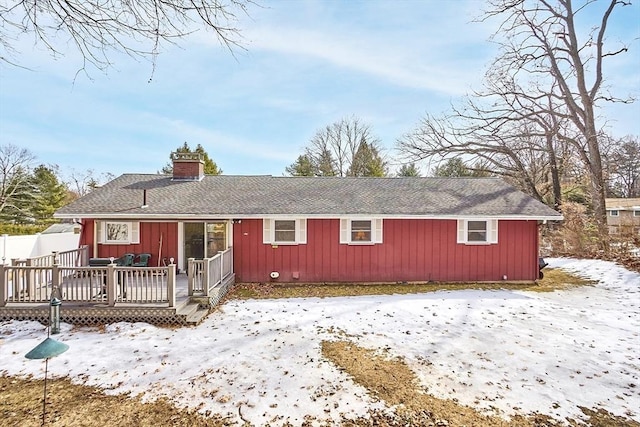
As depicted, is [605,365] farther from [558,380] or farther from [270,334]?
[270,334]

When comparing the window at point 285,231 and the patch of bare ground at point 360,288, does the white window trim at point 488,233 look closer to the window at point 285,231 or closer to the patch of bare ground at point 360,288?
the patch of bare ground at point 360,288

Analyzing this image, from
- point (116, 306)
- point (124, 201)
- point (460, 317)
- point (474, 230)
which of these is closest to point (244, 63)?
point (116, 306)

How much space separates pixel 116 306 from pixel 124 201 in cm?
509

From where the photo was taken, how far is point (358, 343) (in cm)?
609

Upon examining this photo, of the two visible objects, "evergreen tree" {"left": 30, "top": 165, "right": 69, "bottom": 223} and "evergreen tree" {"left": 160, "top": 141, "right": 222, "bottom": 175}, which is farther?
"evergreen tree" {"left": 30, "top": 165, "right": 69, "bottom": 223}

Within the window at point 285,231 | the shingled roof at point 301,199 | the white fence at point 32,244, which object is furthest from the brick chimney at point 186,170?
the white fence at point 32,244

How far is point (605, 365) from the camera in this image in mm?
5207

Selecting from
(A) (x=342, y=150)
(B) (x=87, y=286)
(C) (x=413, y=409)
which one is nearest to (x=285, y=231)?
(B) (x=87, y=286)

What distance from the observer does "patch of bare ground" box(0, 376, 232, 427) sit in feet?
12.4

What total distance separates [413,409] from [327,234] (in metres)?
7.21

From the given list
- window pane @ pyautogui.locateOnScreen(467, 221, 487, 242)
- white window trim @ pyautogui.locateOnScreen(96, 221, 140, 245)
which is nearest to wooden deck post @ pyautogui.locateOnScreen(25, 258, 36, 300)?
white window trim @ pyautogui.locateOnScreen(96, 221, 140, 245)

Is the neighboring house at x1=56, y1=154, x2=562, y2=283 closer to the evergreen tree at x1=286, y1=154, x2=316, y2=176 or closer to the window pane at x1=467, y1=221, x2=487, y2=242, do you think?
the window pane at x1=467, y1=221, x2=487, y2=242

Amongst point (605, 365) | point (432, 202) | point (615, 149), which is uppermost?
point (615, 149)

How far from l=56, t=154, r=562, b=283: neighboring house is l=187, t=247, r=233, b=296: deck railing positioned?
1808 mm
